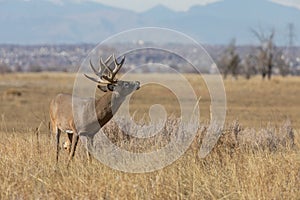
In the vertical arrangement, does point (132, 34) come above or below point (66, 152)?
above

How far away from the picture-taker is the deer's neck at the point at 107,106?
11508 mm

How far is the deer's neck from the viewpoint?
1151cm

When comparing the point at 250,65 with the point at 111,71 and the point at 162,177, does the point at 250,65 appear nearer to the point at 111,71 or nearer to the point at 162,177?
the point at 111,71

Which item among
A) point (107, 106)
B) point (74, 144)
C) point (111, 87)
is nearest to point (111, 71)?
point (111, 87)

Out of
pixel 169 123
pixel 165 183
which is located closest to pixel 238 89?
pixel 169 123

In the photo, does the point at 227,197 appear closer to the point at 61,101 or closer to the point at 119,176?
the point at 119,176

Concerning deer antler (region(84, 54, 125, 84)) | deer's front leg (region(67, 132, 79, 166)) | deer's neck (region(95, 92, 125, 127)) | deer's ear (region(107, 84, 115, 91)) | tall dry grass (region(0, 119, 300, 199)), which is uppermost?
deer antler (region(84, 54, 125, 84))

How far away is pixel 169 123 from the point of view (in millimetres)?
12656

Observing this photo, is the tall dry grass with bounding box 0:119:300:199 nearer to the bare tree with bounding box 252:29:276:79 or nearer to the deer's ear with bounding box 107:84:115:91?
the deer's ear with bounding box 107:84:115:91

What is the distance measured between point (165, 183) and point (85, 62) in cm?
328

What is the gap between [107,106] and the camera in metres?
11.5

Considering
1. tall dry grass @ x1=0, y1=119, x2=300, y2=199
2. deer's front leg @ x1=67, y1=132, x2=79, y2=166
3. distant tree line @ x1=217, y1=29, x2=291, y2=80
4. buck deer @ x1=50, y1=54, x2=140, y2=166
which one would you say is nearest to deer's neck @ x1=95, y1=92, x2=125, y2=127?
buck deer @ x1=50, y1=54, x2=140, y2=166

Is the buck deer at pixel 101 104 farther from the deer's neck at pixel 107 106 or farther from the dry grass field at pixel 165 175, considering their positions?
the dry grass field at pixel 165 175

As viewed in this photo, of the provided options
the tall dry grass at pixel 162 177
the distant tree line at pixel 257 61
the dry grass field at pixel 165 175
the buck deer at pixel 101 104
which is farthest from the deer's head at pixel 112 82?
the distant tree line at pixel 257 61
